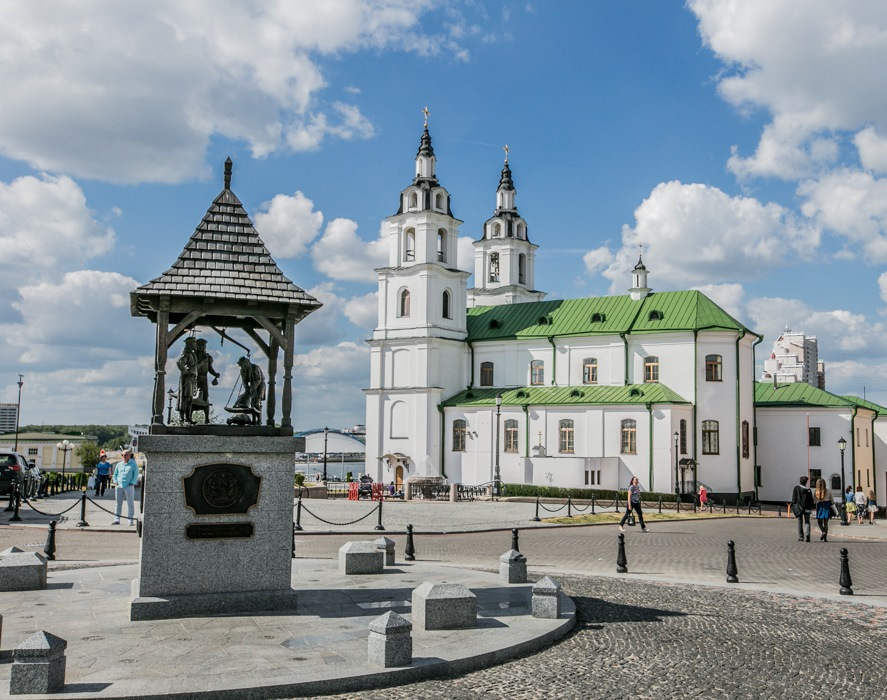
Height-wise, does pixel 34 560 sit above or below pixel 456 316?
below

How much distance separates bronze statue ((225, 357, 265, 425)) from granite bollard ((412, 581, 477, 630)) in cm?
367

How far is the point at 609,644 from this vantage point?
10.5 meters

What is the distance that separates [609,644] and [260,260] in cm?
727

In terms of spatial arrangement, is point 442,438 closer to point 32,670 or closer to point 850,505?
point 850,505

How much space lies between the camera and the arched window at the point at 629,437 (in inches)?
1959

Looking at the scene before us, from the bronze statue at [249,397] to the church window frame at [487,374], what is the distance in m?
46.5

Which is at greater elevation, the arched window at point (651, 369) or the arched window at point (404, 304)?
the arched window at point (404, 304)

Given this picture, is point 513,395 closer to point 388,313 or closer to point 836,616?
point 388,313

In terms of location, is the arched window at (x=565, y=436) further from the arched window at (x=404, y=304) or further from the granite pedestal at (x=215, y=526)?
the granite pedestal at (x=215, y=526)

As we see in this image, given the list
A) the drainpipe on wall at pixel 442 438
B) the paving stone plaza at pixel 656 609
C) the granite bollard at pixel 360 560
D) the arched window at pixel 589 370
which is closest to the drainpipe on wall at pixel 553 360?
the arched window at pixel 589 370

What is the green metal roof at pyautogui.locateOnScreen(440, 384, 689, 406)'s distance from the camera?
50.0 m

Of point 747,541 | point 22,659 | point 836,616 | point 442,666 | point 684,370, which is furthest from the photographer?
point 684,370

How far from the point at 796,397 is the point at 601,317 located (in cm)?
1372

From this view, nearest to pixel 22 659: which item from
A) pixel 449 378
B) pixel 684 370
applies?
pixel 684 370
